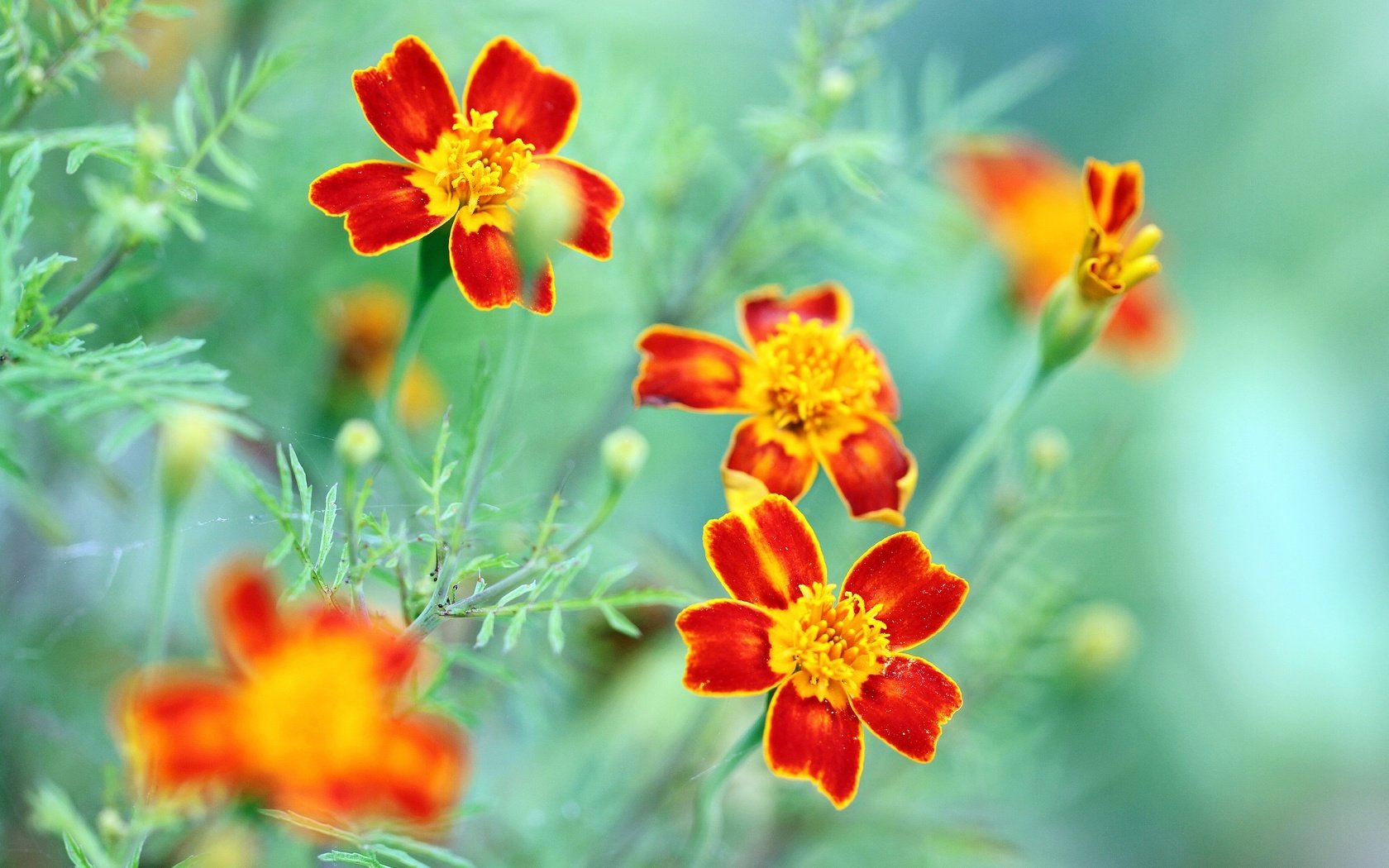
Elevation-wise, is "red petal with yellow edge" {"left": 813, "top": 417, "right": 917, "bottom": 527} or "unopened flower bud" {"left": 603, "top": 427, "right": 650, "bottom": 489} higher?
"red petal with yellow edge" {"left": 813, "top": 417, "right": 917, "bottom": 527}

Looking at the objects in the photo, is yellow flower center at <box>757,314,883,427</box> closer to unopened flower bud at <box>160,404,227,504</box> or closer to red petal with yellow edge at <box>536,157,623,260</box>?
red petal with yellow edge at <box>536,157,623,260</box>

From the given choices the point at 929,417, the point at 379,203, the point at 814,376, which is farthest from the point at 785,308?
the point at 929,417

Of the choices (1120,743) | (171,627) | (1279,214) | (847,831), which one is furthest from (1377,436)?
(171,627)

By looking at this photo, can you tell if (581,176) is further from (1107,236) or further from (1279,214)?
(1279,214)

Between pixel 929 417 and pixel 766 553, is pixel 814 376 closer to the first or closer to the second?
pixel 766 553

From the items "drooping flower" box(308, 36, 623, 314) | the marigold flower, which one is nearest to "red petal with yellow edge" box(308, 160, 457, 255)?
"drooping flower" box(308, 36, 623, 314)

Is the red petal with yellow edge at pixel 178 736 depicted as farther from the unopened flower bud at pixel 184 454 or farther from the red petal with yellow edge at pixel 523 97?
the red petal with yellow edge at pixel 523 97
